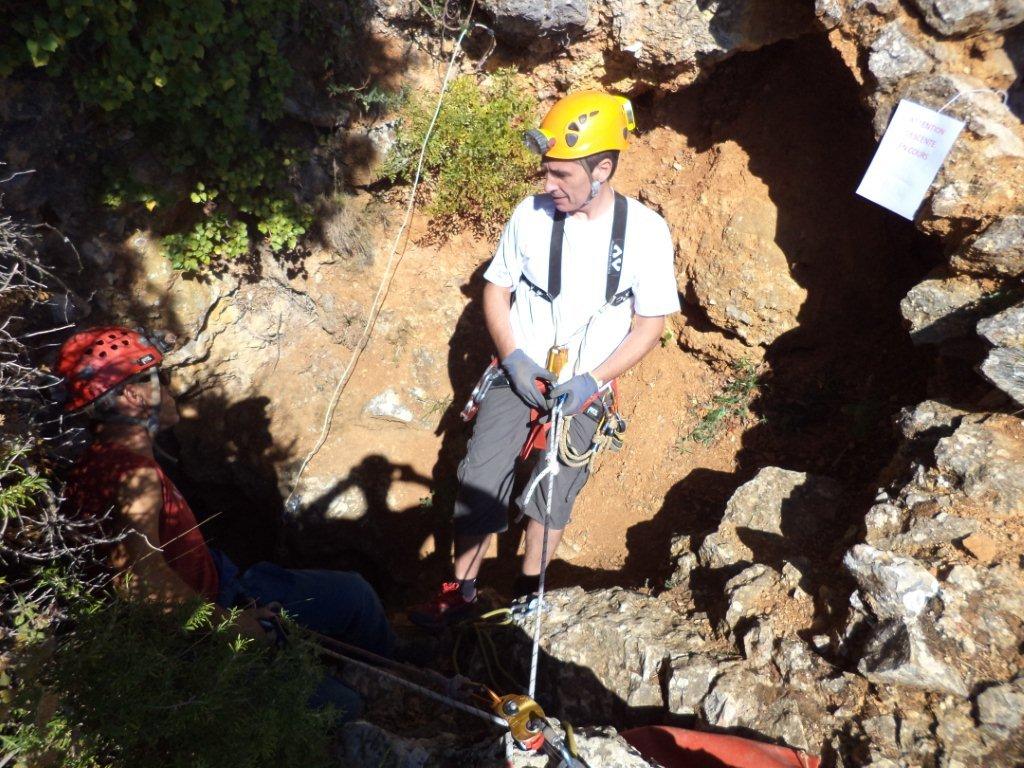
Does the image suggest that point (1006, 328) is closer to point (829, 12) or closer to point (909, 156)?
point (909, 156)

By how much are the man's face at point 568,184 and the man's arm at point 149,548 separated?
7.04 feet

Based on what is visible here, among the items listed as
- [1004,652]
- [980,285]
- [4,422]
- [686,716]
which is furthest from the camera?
[980,285]

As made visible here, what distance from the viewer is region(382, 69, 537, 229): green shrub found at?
4723 millimetres

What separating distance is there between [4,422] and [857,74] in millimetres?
4487

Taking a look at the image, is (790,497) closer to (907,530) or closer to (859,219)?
(907,530)

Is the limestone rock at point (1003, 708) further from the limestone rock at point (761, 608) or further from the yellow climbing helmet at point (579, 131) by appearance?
the yellow climbing helmet at point (579, 131)

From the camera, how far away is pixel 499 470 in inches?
136

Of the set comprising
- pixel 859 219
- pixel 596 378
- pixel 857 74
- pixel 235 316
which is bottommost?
pixel 235 316

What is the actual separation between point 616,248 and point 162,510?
2.33 metres

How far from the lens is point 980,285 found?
3.18 meters

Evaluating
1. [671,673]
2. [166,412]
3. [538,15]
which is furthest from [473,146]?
[671,673]

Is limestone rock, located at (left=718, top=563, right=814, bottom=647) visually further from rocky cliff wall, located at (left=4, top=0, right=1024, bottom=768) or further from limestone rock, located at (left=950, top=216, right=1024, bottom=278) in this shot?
limestone rock, located at (left=950, top=216, right=1024, bottom=278)

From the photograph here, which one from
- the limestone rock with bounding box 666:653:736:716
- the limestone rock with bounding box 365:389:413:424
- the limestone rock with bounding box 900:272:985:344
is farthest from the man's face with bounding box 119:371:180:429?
the limestone rock with bounding box 900:272:985:344

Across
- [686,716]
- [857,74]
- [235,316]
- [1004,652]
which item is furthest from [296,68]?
[1004,652]
